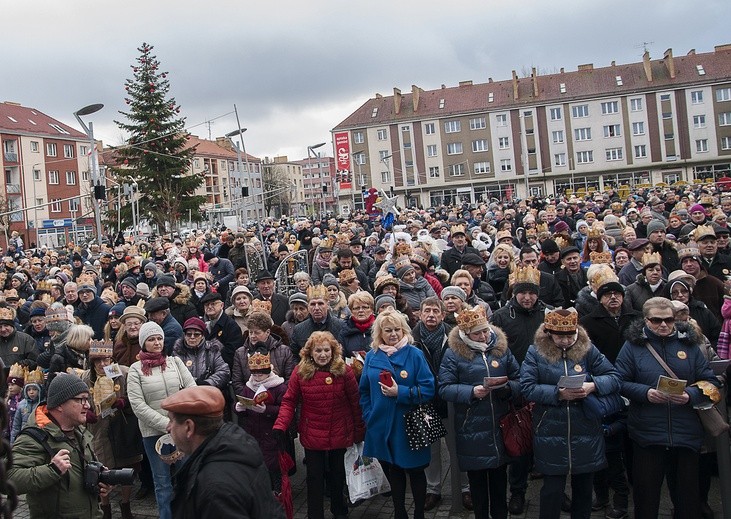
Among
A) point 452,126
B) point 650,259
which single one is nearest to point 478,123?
point 452,126

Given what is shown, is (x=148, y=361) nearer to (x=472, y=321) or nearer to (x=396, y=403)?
(x=396, y=403)

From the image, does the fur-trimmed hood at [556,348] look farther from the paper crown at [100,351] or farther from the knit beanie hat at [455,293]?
the paper crown at [100,351]

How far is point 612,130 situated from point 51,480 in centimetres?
7545

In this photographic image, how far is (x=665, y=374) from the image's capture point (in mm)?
5410

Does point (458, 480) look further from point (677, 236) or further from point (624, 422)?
point (677, 236)

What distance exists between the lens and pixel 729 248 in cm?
939

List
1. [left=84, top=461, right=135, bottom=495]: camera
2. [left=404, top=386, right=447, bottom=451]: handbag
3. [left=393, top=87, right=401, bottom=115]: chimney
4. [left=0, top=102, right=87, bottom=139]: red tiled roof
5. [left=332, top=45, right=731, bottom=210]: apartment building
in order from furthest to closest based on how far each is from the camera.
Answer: [left=393, top=87, right=401, bottom=115]: chimney
[left=332, top=45, right=731, bottom=210]: apartment building
[left=0, top=102, right=87, bottom=139]: red tiled roof
[left=404, top=386, right=447, bottom=451]: handbag
[left=84, top=461, right=135, bottom=495]: camera

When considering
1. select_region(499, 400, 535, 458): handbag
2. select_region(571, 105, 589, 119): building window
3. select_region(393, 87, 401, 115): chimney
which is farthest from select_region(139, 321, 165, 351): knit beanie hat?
select_region(393, 87, 401, 115): chimney

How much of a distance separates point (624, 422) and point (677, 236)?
308 inches

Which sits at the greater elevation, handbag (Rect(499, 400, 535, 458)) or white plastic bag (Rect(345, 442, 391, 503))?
handbag (Rect(499, 400, 535, 458))

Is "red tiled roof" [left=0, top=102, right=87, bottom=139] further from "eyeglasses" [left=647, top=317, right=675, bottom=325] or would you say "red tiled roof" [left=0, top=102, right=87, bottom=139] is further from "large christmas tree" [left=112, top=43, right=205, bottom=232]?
"eyeglasses" [left=647, top=317, right=675, bottom=325]

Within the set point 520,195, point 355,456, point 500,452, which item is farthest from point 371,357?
point 520,195

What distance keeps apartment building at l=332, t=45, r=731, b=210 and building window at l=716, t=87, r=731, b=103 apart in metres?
0.10

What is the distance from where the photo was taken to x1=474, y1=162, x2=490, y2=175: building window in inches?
3004
